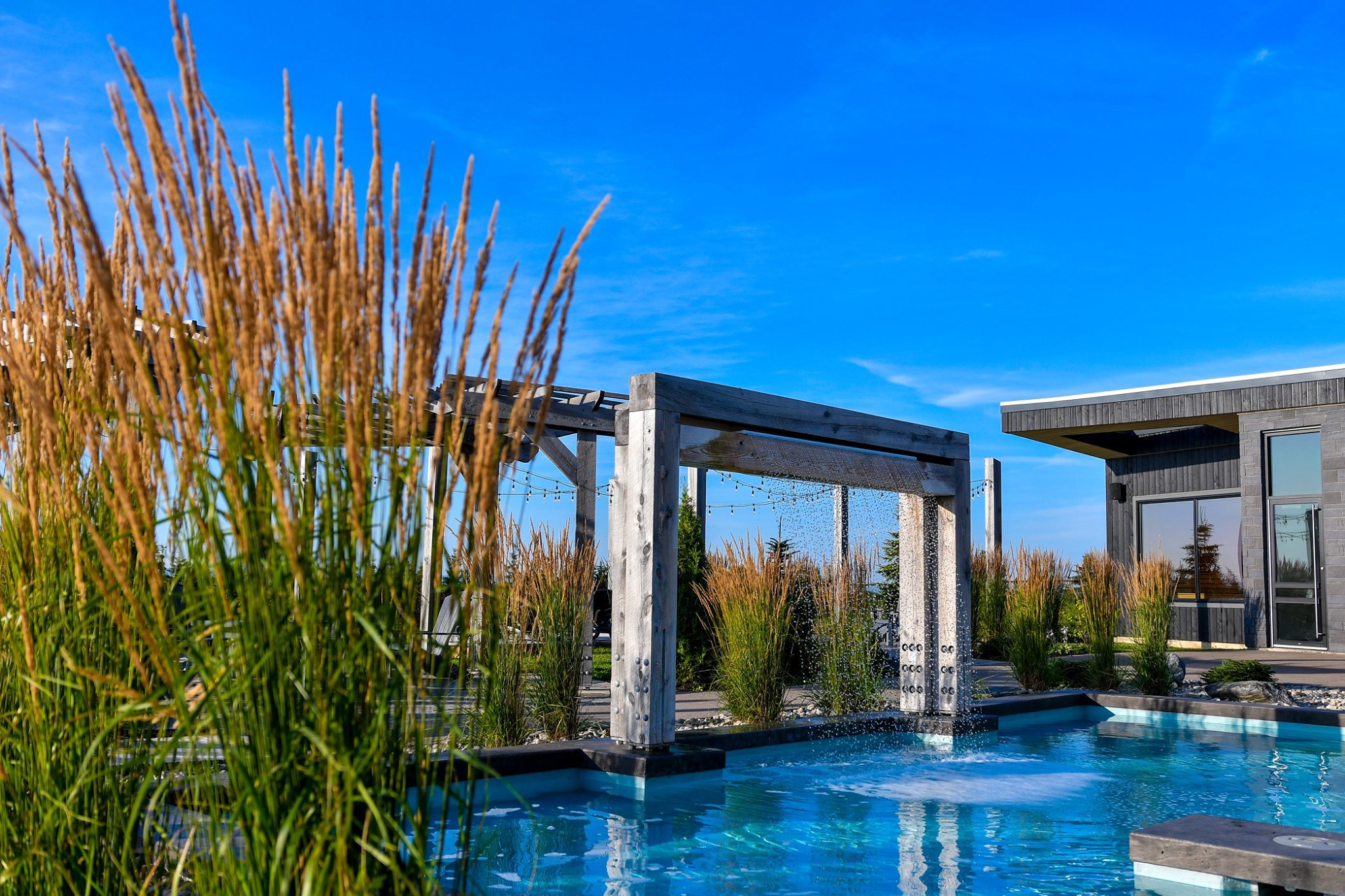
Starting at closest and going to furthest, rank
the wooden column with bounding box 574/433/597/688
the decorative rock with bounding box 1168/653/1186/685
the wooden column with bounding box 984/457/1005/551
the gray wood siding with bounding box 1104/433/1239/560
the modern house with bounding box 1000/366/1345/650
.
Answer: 1. the decorative rock with bounding box 1168/653/1186/685
2. the wooden column with bounding box 574/433/597/688
3. the modern house with bounding box 1000/366/1345/650
4. the gray wood siding with bounding box 1104/433/1239/560
5. the wooden column with bounding box 984/457/1005/551

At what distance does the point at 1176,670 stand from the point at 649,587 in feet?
18.5

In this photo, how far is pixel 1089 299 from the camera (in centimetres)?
1416

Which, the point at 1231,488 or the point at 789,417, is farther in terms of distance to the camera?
the point at 1231,488

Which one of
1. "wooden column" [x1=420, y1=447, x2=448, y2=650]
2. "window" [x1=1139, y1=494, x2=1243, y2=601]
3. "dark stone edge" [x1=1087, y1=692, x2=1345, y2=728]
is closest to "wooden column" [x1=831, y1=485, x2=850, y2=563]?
"dark stone edge" [x1=1087, y1=692, x2=1345, y2=728]

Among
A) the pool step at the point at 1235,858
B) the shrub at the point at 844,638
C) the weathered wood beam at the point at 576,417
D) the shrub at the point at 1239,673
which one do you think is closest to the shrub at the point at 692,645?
the weathered wood beam at the point at 576,417

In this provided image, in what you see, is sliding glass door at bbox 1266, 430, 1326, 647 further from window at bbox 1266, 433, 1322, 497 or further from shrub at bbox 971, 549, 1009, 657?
shrub at bbox 971, 549, 1009, 657

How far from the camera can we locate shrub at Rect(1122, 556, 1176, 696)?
7.96m

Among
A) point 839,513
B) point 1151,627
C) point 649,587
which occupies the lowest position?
point 1151,627

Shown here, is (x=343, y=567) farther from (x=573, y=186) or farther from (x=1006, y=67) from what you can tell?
(x=1006, y=67)

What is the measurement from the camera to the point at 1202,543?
14.5 metres

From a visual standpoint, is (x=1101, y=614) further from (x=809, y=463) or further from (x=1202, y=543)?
(x=1202, y=543)

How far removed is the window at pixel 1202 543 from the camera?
556 inches

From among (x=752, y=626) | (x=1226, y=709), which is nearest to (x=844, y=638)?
(x=752, y=626)

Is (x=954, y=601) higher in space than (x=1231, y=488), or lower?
lower
